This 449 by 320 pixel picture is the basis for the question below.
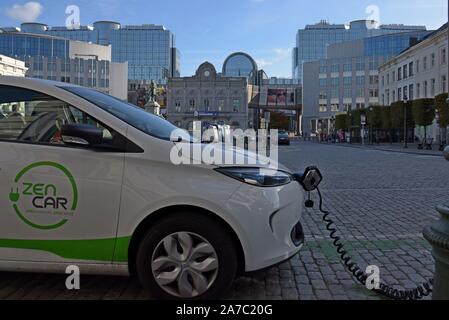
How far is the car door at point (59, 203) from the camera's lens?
365 centimetres

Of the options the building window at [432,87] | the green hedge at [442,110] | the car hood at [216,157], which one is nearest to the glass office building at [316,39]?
the building window at [432,87]

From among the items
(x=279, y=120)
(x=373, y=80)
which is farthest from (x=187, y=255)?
(x=279, y=120)

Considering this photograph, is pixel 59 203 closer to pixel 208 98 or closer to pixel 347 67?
pixel 347 67

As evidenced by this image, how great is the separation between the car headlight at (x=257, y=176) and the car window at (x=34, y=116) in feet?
3.83

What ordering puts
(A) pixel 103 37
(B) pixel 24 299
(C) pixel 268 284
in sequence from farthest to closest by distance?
(A) pixel 103 37 → (C) pixel 268 284 → (B) pixel 24 299

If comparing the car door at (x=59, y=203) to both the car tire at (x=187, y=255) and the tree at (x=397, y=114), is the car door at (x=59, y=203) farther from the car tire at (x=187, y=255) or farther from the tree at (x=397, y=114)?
the tree at (x=397, y=114)

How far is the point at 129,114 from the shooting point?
4254 mm

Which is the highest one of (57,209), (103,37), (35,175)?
(103,37)

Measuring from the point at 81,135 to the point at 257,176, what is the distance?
1.44 meters

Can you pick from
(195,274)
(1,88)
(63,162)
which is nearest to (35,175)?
(63,162)

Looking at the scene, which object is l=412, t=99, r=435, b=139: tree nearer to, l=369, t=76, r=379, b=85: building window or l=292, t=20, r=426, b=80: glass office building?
l=369, t=76, r=379, b=85: building window

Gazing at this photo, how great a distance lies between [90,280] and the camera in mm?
A: 4363
